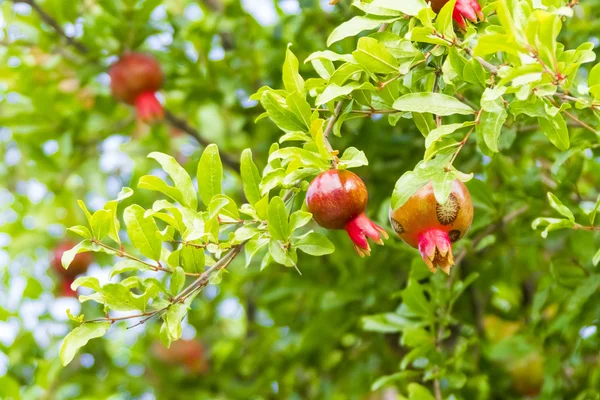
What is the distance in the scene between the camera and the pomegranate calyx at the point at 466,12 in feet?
3.40

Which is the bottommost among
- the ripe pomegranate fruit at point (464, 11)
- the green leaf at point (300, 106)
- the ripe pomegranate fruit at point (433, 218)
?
the ripe pomegranate fruit at point (433, 218)

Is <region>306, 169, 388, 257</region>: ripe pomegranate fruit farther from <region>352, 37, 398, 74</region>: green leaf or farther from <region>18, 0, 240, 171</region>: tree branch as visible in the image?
<region>18, 0, 240, 171</region>: tree branch

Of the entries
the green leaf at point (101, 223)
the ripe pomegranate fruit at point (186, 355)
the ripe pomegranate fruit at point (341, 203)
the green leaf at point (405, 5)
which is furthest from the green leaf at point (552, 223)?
the ripe pomegranate fruit at point (186, 355)

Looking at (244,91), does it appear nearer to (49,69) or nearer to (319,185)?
(49,69)

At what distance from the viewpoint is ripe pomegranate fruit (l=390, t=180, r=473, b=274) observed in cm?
99

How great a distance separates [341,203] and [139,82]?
1323 mm

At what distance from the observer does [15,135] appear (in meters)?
2.43

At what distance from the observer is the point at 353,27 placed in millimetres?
1075

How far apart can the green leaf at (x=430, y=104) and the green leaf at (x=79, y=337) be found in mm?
511

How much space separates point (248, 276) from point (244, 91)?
1.91 ft

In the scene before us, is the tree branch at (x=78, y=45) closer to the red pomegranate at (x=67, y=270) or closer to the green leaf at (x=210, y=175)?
the red pomegranate at (x=67, y=270)

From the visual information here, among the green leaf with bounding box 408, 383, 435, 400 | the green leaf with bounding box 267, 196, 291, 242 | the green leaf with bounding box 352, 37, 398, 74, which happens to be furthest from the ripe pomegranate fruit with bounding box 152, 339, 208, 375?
the green leaf with bounding box 352, 37, 398, 74

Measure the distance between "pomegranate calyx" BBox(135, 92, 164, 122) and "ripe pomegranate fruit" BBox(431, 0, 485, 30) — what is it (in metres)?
1.32

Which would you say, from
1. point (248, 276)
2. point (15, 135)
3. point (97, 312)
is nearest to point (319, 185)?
point (248, 276)
